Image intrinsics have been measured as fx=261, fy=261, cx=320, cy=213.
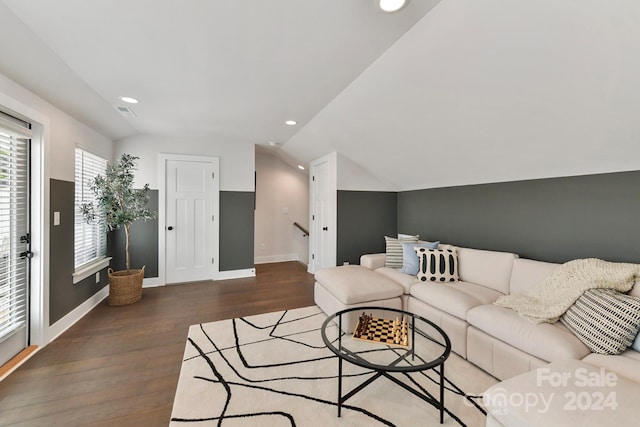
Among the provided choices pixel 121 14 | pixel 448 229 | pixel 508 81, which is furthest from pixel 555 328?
pixel 121 14

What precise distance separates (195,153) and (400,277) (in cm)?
383

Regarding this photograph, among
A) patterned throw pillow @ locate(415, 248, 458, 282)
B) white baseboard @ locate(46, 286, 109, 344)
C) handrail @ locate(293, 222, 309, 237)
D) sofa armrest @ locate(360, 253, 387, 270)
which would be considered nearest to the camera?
white baseboard @ locate(46, 286, 109, 344)

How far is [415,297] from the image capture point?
275 centimetres

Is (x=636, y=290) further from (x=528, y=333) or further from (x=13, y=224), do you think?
(x=13, y=224)

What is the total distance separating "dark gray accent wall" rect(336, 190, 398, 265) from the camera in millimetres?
4418

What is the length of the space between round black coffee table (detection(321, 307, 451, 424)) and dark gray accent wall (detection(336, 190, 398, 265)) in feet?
6.88

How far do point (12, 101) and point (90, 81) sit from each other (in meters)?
0.57

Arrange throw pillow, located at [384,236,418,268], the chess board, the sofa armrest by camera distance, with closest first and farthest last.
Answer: the chess board, throw pillow, located at [384,236,418,268], the sofa armrest

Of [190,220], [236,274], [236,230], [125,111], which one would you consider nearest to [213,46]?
[125,111]

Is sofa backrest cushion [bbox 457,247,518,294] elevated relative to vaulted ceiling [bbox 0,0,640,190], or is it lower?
lower

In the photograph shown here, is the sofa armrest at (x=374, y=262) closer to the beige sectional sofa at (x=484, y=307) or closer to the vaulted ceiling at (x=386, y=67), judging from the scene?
the beige sectional sofa at (x=484, y=307)

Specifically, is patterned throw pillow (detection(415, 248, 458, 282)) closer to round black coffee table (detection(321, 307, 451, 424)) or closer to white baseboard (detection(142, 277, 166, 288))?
round black coffee table (detection(321, 307, 451, 424))

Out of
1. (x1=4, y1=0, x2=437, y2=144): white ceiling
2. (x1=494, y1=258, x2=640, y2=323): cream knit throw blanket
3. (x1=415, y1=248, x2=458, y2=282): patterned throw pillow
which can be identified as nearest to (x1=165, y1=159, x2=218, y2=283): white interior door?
(x1=4, y1=0, x2=437, y2=144): white ceiling

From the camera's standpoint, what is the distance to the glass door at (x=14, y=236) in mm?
2117
